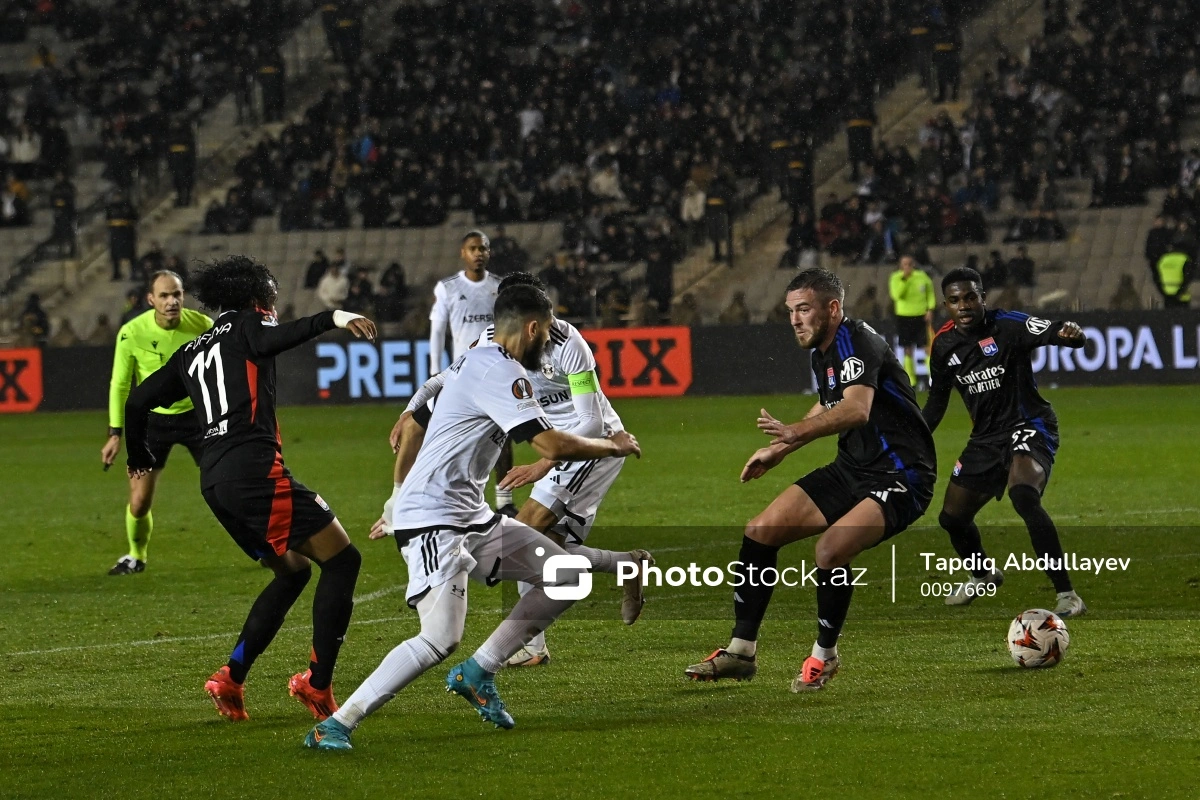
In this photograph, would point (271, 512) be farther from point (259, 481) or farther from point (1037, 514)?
point (1037, 514)

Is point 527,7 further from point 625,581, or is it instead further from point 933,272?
point 625,581

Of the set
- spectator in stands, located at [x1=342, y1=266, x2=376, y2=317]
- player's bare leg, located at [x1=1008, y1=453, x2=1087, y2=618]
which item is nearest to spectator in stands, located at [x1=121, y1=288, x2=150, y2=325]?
spectator in stands, located at [x1=342, y1=266, x2=376, y2=317]

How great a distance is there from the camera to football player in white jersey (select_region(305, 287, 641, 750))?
595 cm

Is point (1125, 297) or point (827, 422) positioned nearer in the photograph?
point (827, 422)

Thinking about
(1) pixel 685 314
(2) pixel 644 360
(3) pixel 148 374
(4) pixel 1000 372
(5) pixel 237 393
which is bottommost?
(2) pixel 644 360

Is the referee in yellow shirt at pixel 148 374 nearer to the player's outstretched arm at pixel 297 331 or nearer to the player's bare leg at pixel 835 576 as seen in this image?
the player's outstretched arm at pixel 297 331

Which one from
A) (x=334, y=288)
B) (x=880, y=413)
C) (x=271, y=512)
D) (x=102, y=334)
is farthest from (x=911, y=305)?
(x=271, y=512)

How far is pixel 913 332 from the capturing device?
78.7 ft

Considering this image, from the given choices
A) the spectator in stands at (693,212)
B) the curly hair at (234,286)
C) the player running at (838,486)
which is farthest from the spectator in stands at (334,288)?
the player running at (838,486)

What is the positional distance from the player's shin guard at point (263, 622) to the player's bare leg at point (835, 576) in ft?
7.01

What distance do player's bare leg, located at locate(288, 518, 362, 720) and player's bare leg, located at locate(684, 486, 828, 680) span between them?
1587 millimetres

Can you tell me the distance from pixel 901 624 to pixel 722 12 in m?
28.4

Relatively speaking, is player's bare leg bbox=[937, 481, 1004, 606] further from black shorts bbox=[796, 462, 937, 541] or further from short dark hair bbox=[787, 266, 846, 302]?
short dark hair bbox=[787, 266, 846, 302]

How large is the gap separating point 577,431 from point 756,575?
1180mm
